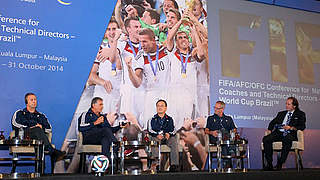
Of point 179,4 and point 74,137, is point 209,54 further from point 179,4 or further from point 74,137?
point 74,137

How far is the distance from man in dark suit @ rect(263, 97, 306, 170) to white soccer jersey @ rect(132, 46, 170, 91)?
1783 mm

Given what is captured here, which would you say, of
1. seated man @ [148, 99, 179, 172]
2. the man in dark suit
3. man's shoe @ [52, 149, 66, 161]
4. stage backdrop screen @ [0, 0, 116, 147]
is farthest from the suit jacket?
man's shoe @ [52, 149, 66, 161]

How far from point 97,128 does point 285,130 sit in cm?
277

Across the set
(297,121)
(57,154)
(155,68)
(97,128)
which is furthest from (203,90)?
(57,154)

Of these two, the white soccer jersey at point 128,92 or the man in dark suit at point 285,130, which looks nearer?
the man in dark suit at point 285,130

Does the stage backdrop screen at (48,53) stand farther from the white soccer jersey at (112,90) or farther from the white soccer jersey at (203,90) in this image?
the white soccer jersey at (203,90)

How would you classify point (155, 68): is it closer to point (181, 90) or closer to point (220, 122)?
point (181, 90)

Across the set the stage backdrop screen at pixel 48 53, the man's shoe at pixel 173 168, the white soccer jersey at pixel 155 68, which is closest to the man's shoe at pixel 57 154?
the stage backdrop screen at pixel 48 53

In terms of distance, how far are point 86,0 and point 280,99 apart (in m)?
3.82

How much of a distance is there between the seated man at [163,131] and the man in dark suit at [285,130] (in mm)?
1291

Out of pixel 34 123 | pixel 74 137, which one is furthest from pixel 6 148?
pixel 74 137

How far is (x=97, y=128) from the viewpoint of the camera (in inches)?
209

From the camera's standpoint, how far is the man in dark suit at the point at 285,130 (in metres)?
5.65

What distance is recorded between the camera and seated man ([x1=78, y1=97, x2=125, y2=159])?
5141mm
